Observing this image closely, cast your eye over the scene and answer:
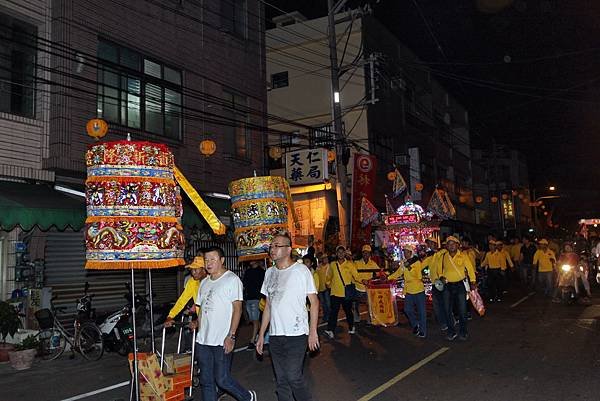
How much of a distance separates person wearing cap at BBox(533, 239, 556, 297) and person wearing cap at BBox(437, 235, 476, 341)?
8.04 metres

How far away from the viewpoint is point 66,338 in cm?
1067

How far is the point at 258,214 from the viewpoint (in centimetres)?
998

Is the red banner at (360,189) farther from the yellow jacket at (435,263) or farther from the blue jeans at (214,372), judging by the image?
the blue jeans at (214,372)

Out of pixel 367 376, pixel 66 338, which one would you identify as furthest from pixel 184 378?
pixel 66 338

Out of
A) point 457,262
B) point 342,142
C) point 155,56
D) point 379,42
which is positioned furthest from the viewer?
point 379,42

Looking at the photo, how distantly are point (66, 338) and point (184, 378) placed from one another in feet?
17.3

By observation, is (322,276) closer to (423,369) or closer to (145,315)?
(145,315)

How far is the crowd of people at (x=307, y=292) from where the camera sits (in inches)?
212

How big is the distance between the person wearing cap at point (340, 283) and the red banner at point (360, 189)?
6825 millimetres

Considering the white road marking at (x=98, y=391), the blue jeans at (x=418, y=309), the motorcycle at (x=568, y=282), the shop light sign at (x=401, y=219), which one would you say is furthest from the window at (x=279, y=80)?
the white road marking at (x=98, y=391)

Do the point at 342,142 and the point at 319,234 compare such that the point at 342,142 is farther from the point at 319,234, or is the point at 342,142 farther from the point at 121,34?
the point at 121,34

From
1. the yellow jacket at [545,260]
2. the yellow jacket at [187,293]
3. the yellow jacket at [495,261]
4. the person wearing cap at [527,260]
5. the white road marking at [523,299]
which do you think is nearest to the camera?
the yellow jacket at [187,293]

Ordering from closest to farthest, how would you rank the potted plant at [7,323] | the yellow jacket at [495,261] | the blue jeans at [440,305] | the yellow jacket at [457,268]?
the potted plant at [7,323] < the yellow jacket at [457,268] < the blue jeans at [440,305] < the yellow jacket at [495,261]

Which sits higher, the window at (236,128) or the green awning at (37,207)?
the window at (236,128)
